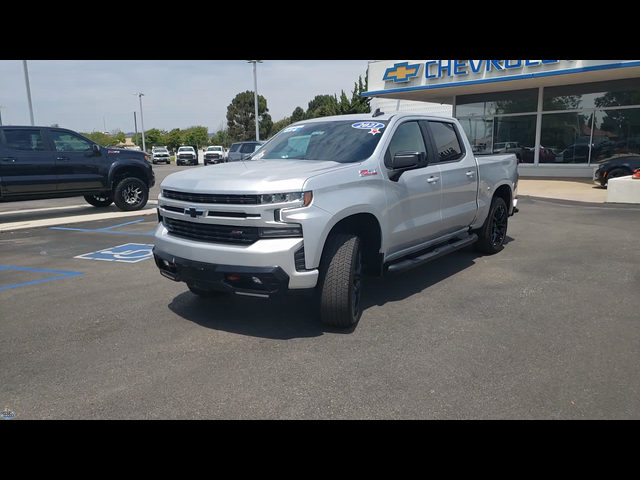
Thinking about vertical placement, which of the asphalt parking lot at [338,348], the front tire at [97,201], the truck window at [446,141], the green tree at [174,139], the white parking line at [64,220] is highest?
the green tree at [174,139]

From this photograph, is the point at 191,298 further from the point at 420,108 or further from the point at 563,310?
the point at 420,108

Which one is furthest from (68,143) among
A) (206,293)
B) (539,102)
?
(539,102)

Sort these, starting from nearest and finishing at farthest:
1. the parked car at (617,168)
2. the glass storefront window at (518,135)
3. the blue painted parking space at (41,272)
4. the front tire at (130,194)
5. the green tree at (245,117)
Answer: the blue painted parking space at (41,272)
the front tire at (130,194)
the parked car at (617,168)
the glass storefront window at (518,135)
the green tree at (245,117)

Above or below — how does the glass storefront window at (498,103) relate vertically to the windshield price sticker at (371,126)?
above

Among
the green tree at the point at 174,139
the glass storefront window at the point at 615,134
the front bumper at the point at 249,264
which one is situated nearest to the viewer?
the front bumper at the point at 249,264

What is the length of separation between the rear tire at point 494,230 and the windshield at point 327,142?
2735 millimetres

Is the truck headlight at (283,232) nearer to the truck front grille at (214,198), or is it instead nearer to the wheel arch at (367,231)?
the truck front grille at (214,198)

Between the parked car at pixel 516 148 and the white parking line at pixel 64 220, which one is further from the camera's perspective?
the parked car at pixel 516 148

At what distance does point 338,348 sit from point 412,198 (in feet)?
6.44

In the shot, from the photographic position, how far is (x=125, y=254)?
7805 millimetres

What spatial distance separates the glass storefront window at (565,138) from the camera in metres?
19.7

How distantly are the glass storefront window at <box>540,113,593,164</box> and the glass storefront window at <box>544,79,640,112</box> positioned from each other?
40 centimetres

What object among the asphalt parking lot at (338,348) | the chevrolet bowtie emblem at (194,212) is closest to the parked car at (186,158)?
the asphalt parking lot at (338,348)
